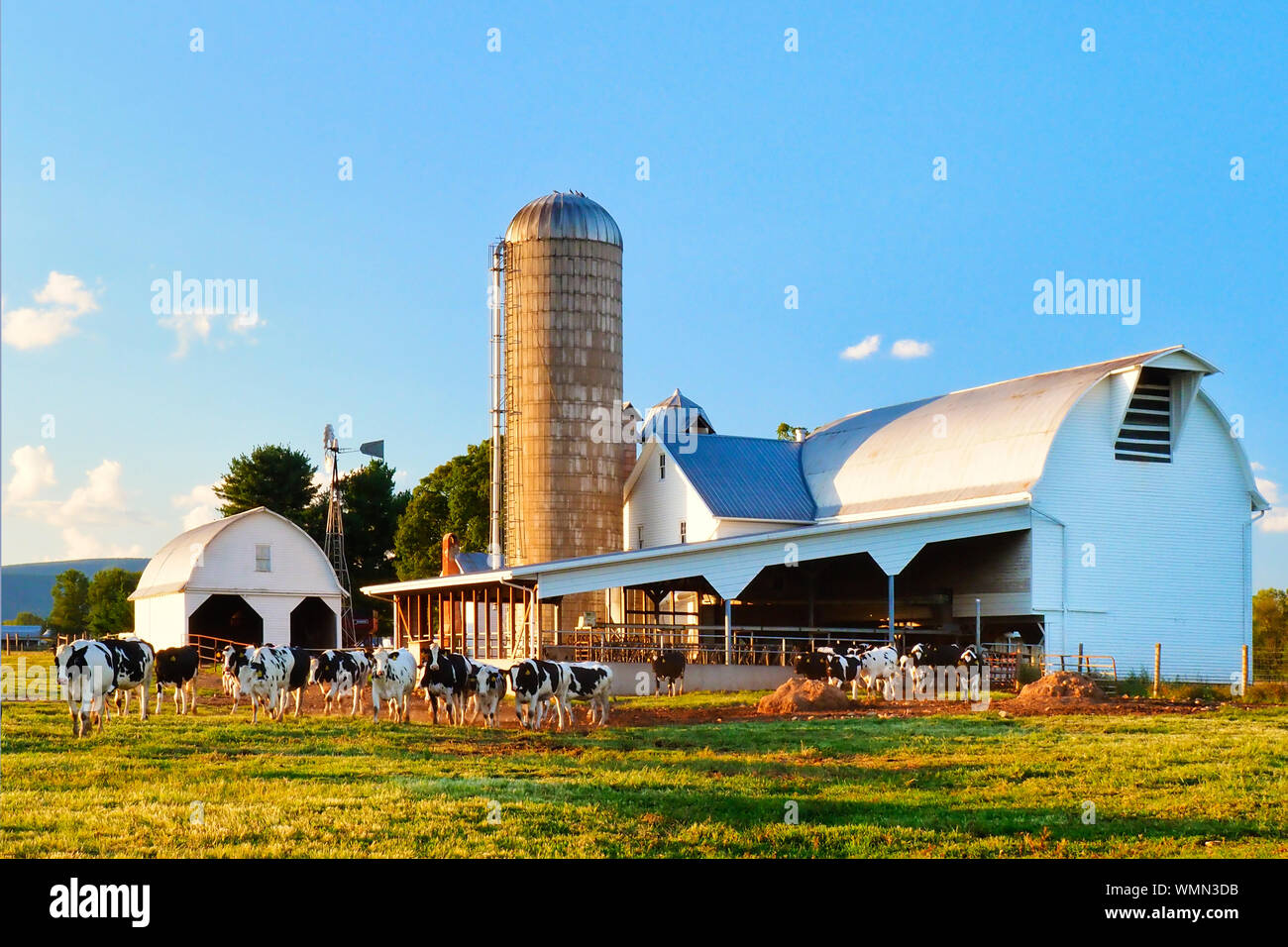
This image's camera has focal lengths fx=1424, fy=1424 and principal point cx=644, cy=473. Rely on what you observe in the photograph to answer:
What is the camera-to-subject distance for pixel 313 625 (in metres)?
56.0

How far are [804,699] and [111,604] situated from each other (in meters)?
74.1

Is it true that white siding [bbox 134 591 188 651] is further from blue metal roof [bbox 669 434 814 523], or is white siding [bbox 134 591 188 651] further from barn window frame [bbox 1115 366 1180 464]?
barn window frame [bbox 1115 366 1180 464]

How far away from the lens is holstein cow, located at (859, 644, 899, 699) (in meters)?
33.3

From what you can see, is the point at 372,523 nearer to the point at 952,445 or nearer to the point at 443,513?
the point at 443,513

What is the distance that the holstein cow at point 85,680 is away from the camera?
20.7m

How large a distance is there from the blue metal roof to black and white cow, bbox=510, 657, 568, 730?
995 inches

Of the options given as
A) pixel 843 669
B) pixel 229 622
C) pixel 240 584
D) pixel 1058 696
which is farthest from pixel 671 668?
pixel 229 622

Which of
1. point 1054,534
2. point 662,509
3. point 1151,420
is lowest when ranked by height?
point 1054,534

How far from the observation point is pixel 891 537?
133 ft

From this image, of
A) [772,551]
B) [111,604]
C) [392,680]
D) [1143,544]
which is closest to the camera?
[392,680]

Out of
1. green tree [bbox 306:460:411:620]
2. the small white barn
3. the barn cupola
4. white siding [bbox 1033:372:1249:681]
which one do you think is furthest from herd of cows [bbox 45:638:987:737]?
green tree [bbox 306:460:411:620]

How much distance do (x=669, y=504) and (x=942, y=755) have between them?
33131 millimetres

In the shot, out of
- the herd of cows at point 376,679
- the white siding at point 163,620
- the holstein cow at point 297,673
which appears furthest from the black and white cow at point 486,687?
the white siding at point 163,620
